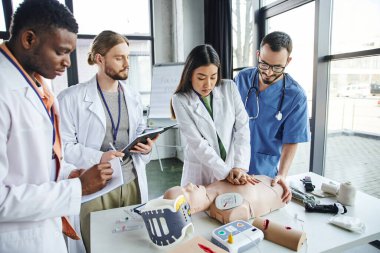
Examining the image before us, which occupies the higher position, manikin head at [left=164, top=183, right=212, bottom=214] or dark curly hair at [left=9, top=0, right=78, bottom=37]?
dark curly hair at [left=9, top=0, right=78, bottom=37]

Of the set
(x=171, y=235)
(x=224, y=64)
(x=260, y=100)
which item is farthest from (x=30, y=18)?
(x=224, y=64)

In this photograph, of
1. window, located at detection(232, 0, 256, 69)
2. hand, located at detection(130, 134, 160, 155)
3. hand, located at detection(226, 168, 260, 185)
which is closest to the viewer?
hand, located at detection(226, 168, 260, 185)

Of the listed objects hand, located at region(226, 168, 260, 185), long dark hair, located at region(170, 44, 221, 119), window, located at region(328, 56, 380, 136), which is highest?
long dark hair, located at region(170, 44, 221, 119)

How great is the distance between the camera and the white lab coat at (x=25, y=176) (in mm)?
713

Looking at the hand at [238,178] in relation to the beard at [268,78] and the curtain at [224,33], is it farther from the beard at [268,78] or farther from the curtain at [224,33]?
the curtain at [224,33]

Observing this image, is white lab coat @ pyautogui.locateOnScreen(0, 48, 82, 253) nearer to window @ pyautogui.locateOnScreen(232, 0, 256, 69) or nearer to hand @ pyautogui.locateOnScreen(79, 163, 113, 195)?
hand @ pyautogui.locateOnScreen(79, 163, 113, 195)

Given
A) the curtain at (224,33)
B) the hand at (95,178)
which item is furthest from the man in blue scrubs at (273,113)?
the curtain at (224,33)

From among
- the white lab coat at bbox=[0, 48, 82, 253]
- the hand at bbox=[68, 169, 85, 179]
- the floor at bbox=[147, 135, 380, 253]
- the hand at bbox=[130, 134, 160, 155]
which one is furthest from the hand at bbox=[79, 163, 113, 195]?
the floor at bbox=[147, 135, 380, 253]

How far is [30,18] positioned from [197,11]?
3788 mm

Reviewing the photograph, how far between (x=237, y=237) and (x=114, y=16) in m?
4.18

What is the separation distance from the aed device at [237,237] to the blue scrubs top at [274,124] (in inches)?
28.6

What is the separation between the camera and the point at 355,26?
2.21 meters

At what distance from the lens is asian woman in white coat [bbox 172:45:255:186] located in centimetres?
139

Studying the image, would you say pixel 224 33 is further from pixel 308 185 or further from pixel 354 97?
pixel 308 185
